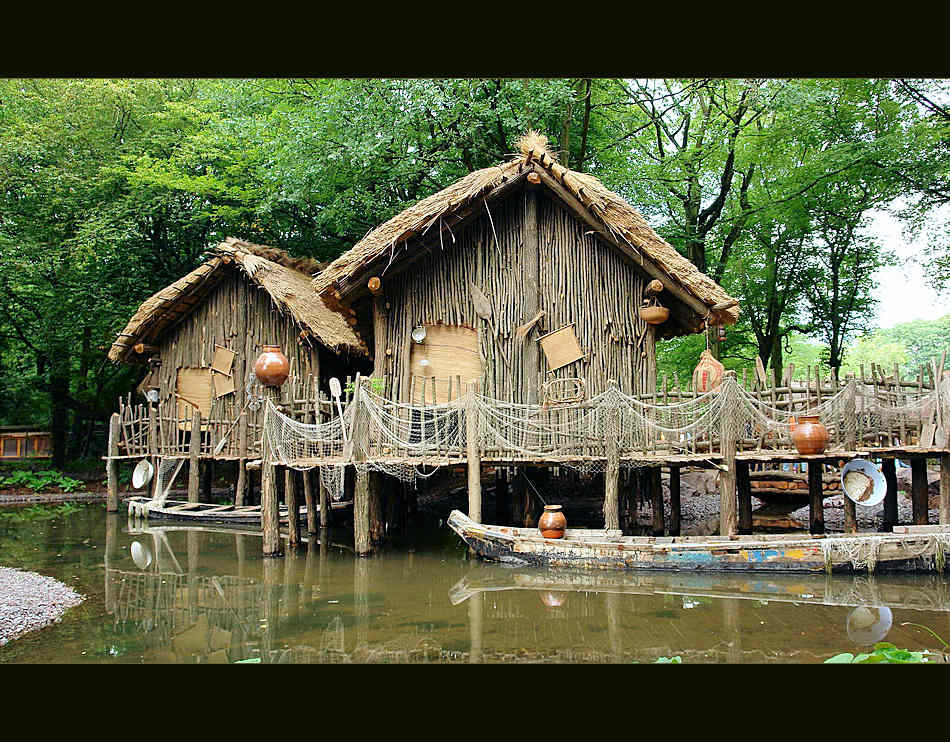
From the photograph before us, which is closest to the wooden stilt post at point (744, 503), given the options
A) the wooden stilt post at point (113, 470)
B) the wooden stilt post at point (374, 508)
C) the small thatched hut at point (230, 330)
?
Answer: the wooden stilt post at point (374, 508)

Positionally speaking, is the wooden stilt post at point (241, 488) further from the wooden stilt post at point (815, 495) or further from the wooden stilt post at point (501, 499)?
the wooden stilt post at point (815, 495)

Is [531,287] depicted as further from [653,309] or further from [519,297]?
[653,309]

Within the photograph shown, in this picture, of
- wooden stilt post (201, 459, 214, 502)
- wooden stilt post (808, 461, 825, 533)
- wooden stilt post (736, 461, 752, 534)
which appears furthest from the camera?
wooden stilt post (201, 459, 214, 502)

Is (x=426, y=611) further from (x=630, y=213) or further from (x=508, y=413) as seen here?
(x=630, y=213)

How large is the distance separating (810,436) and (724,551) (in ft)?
5.87

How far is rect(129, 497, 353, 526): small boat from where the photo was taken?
15930mm

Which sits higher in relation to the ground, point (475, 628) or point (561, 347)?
point (561, 347)

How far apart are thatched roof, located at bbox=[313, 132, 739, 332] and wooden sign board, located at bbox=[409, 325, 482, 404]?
1489mm

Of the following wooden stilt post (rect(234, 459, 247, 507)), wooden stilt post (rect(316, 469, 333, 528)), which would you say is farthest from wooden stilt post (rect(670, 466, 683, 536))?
wooden stilt post (rect(234, 459, 247, 507))

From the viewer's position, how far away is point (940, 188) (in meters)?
17.1

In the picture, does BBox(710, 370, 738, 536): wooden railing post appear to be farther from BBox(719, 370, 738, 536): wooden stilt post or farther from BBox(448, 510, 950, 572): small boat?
BBox(448, 510, 950, 572): small boat

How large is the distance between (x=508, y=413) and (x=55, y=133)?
17638mm

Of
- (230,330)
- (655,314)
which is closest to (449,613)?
(655,314)

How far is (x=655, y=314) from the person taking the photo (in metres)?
12.2
